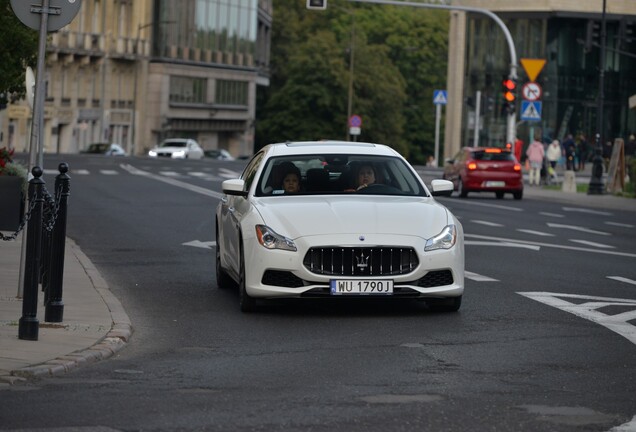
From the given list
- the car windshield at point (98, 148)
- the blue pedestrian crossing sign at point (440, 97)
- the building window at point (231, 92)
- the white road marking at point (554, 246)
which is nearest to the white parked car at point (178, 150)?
the car windshield at point (98, 148)

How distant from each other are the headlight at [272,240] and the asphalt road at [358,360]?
0.58 meters

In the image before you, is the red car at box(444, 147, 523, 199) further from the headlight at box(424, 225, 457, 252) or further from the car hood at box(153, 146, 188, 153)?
the car hood at box(153, 146, 188, 153)

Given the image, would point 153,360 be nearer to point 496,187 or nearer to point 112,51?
point 496,187

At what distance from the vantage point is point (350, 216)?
13.9m

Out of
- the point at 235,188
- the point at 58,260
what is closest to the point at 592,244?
the point at 235,188

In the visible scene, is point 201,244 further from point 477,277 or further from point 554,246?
point 477,277

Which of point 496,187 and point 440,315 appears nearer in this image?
point 440,315

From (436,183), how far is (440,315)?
5.99 ft

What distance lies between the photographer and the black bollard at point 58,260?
40.7 feet

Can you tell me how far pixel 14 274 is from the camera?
16188mm

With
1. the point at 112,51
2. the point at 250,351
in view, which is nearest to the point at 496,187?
the point at 250,351

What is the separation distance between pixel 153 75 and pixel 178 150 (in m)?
18.5

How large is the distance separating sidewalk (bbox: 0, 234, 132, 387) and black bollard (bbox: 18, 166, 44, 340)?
0.32 ft

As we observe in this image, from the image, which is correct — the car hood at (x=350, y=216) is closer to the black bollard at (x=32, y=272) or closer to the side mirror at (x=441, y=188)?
the side mirror at (x=441, y=188)
